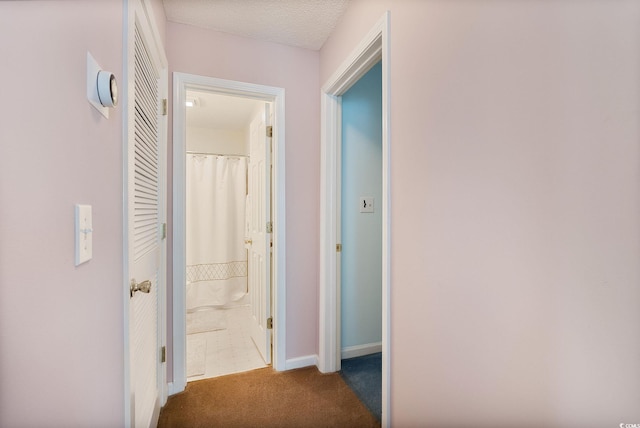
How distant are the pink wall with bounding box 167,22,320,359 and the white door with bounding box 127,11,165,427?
29.1 inches

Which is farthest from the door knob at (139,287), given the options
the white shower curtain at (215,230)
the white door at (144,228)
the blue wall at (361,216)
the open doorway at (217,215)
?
the white shower curtain at (215,230)

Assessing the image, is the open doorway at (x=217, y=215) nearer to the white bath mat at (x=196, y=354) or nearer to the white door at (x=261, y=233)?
the white bath mat at (x=196, y=354)

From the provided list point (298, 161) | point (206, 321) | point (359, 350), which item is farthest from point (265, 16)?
point (206, 321)

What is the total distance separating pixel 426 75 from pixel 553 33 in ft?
1.51

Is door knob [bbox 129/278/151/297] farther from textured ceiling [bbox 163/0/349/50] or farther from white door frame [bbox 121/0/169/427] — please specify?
textured ceiling [bbox 163/0/349/50]

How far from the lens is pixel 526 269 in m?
0.78

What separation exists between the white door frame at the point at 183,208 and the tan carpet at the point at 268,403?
149 millimetres

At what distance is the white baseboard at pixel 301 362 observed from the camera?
2.20 metres

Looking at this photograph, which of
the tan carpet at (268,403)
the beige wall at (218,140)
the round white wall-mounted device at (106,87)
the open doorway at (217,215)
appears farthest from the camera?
the beige wall at (218,140)

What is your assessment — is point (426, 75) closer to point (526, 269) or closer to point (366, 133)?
point (526, 269)

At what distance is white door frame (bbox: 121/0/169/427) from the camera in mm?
976

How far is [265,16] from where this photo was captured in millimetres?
1865

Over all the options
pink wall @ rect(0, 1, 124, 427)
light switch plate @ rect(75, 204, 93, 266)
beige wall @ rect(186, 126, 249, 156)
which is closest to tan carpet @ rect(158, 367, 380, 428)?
pink wall @ rect(0, 1, 124, 427)

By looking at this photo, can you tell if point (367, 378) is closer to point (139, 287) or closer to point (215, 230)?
point (139, 287)
